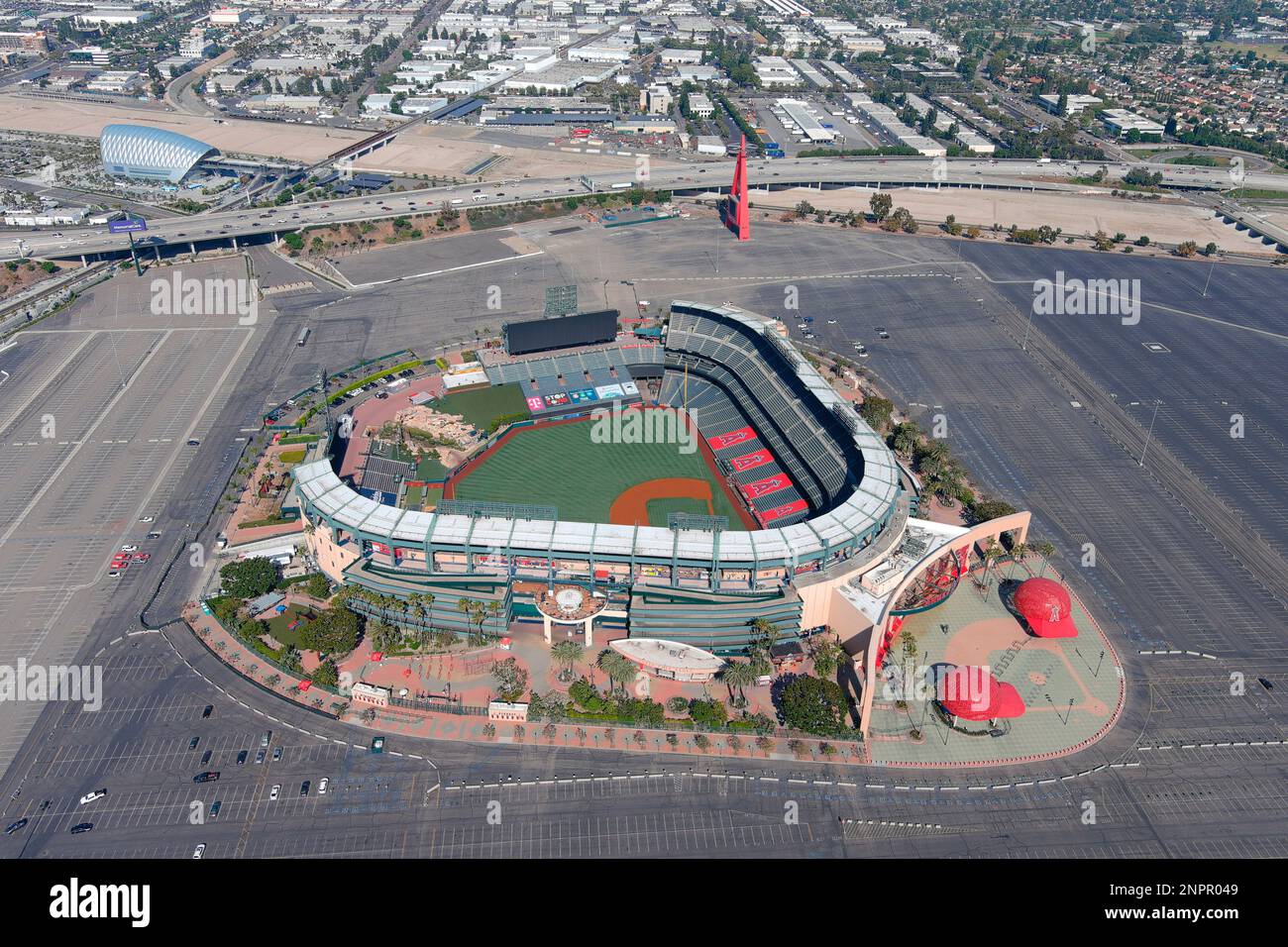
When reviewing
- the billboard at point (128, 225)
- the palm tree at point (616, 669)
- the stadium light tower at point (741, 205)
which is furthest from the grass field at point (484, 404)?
the billboard at point (128, 225)

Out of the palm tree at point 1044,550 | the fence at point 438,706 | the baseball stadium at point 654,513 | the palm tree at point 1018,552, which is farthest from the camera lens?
the palm tree at point 1018,552

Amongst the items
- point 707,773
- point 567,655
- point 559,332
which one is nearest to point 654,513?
point 567,655

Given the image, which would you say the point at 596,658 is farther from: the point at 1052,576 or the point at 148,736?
the point at 1052,576

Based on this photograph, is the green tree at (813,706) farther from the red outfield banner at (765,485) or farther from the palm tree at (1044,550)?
the palm tree at (1044,550)

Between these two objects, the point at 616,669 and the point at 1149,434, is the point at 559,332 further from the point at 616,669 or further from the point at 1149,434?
the point at 1149,434

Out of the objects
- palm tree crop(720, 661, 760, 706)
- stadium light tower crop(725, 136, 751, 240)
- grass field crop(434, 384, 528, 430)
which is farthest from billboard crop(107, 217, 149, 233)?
palm tree crop(720, 661, 760, 706)
